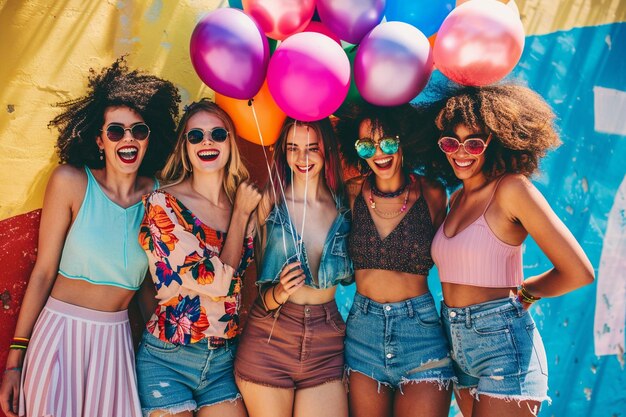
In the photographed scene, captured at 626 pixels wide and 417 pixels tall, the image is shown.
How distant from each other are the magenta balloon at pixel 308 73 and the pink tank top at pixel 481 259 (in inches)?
38.6

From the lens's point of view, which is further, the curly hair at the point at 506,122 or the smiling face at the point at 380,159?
the smiling face at the point at 380,159

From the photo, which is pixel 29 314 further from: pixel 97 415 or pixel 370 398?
pixel 370 398

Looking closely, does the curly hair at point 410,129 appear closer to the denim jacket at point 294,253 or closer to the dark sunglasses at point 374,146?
the dark sunglasses at point 374,146

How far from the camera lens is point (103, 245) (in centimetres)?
317

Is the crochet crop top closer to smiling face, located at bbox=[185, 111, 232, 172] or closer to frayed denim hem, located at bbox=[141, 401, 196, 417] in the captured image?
smiling face, located at bbox=[185, 111, 232, 172]

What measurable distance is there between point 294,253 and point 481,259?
1038mm

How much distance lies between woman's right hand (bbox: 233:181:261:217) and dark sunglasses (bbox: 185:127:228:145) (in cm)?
31

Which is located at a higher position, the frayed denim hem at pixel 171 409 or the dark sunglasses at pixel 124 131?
the dark sunglasses at pixel 124 131

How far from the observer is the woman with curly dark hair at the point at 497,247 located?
116 inches

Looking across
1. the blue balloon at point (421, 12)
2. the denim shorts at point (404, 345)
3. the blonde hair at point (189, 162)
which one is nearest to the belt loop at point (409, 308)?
the denim shorts at point (404, 345)

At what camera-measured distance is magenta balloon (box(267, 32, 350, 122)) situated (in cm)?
290

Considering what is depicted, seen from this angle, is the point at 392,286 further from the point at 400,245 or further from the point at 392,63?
the point at 392,63

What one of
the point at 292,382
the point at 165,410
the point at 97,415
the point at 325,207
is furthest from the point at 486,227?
the point at 97,415

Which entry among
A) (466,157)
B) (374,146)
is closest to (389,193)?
(374,146)
